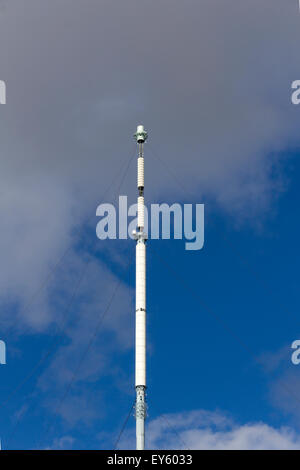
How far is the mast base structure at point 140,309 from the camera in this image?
11112 cm

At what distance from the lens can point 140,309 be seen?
121250 mm

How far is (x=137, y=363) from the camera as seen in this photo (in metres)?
116

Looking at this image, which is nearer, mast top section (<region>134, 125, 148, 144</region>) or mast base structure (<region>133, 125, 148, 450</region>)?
mast base structure (<region>133, 125, 148, 450</region>)

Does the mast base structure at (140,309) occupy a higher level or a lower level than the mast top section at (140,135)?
lower

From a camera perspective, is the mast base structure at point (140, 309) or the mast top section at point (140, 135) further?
the mast top section at point (140, 135)

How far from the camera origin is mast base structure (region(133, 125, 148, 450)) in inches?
4375

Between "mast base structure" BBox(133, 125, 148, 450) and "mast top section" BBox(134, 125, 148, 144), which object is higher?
"mast top section" BBox(134, 125, 148, 144)

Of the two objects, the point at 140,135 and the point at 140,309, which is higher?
the point at 140,135

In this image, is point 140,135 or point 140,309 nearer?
point 140,309
